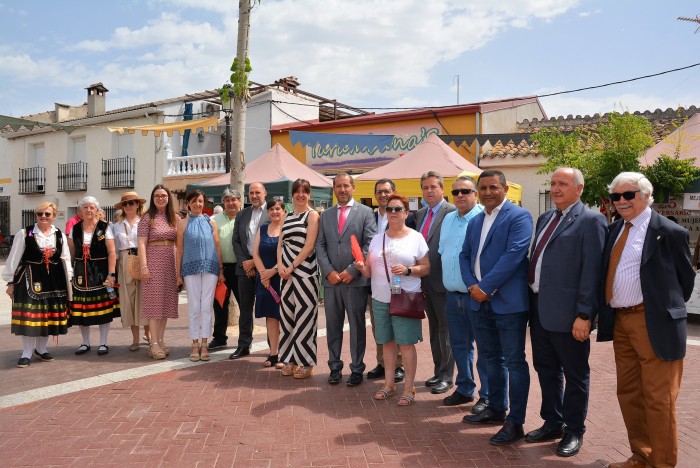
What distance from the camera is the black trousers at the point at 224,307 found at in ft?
22.6

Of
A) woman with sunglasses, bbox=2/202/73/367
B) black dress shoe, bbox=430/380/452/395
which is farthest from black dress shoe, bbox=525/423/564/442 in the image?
woman with sunglasses, bbox=2/202/73/367

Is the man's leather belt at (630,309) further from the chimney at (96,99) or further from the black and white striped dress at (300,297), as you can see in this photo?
the chimney at (96,99)

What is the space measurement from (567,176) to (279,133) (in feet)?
54.8

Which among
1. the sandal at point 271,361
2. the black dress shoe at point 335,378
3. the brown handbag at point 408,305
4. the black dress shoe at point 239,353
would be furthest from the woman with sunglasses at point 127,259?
the brown handbag at point 408,305

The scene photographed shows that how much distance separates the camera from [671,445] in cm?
335

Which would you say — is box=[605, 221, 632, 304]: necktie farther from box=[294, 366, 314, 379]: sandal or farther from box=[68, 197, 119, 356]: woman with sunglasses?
Result: box=[68, 197, 119, 356]: woman with sunglasses

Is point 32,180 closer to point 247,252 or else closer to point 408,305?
point 247,252

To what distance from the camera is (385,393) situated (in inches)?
199

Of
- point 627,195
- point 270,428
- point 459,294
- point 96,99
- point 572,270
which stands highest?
point 96,99

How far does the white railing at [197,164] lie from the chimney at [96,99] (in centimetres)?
735

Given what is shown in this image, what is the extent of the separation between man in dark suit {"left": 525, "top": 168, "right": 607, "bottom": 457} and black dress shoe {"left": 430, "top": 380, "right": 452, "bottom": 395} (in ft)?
4.07

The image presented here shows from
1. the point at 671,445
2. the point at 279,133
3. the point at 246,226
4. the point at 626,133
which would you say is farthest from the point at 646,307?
the point at 279,133

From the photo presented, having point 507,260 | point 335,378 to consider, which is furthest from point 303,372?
point 507,260

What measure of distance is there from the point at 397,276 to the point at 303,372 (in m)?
1.61
